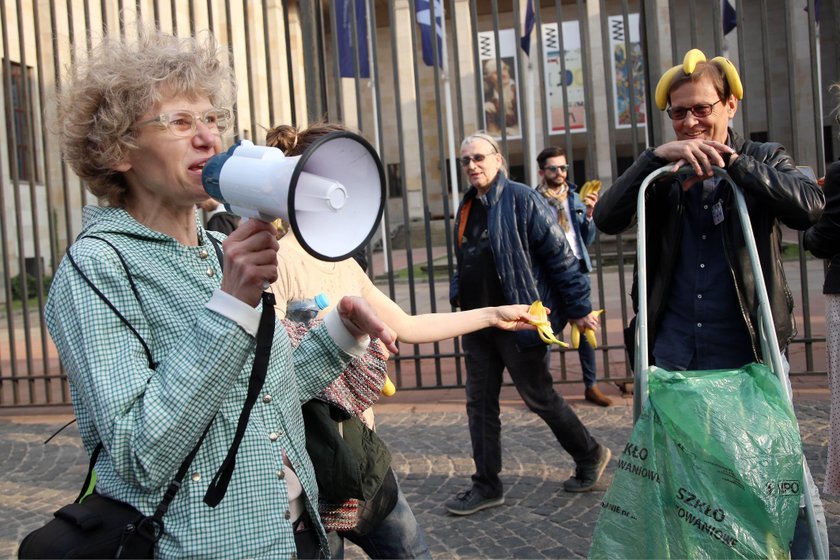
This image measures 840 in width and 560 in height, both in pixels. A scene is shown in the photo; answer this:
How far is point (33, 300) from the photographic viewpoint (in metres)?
16.5

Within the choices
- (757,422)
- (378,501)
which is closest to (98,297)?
(378,501)

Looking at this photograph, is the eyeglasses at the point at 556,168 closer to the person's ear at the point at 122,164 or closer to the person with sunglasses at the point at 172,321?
the person with sunglasses at the point at 172,321

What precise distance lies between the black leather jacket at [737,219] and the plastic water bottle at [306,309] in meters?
0.98

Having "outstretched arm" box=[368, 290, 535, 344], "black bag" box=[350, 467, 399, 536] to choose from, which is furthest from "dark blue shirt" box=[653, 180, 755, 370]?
"black bag" box=[350, 467, 399, 536]

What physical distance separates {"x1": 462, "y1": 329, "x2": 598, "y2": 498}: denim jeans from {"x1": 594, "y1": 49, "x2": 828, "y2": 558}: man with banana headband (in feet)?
4.53

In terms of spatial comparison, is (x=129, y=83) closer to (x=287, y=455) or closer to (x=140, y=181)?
(x=140, y=181)

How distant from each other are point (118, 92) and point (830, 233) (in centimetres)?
292

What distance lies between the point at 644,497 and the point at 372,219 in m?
1.06

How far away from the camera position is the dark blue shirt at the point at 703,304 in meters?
2.65

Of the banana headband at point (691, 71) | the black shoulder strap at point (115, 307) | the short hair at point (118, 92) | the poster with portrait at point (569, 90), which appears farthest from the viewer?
the poster with portrait at point (569, 90)

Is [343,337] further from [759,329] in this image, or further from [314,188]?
[759,329]

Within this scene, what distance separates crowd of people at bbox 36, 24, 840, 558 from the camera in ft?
4.50

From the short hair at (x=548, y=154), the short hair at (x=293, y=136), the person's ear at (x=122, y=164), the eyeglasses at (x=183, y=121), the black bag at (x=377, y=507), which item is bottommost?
the black bag at (x=377, y=507)

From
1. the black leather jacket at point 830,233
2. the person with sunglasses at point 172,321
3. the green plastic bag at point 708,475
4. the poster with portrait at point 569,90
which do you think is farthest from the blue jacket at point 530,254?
the poster with portrait at point 569,90
